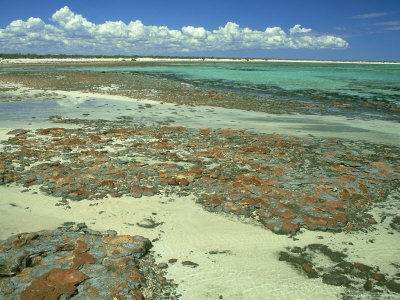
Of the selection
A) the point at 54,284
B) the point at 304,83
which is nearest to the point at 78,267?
the point at 54,284

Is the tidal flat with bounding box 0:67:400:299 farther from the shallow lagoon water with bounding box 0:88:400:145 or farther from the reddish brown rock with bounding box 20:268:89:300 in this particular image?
the shallow lagoon water with bounding box 0:88:400:145

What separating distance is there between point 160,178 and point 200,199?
47.4 inches

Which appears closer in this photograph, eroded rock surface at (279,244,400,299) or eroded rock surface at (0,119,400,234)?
eroded rock surface at (279,244,400,299)

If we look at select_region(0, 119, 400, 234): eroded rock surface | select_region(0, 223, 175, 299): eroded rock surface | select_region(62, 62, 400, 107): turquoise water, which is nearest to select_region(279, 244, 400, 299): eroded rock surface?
select_region(0, 119, 400, 234): eroded rock surface

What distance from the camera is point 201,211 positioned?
530 cm

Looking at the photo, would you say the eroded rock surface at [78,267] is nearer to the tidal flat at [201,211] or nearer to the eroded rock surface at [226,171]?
the tidal flat at [201,211]

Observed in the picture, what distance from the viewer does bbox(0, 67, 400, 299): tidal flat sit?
364 centimetres

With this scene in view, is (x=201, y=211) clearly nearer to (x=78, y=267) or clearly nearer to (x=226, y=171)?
(x=226, y=171)

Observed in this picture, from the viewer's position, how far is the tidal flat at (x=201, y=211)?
364 centimetres

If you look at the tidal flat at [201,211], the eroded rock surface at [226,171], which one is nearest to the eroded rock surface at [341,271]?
the tidal flat at [201,211]

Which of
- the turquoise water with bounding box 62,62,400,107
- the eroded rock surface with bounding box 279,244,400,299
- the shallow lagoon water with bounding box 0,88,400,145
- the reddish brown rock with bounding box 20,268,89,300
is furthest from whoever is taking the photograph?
the turquoise water with bounding box 62,62,400,107

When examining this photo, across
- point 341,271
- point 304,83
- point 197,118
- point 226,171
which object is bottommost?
point 341,271

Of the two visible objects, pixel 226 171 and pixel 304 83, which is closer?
pixel 226 171

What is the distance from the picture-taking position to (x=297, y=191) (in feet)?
19.8
